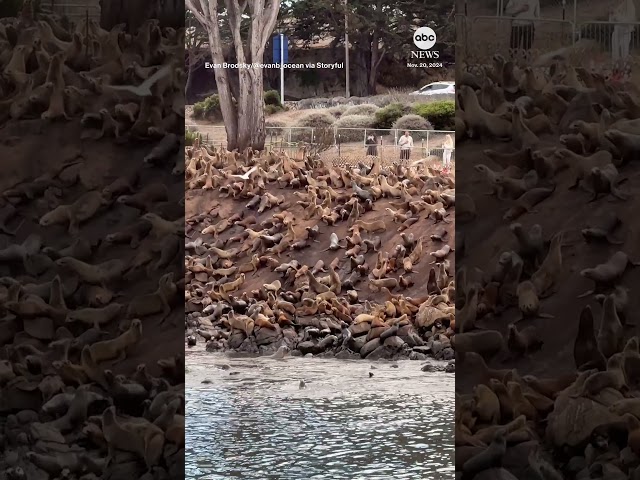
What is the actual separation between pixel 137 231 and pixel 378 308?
201 inches

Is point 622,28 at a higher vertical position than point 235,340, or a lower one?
higher

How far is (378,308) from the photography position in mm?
7598

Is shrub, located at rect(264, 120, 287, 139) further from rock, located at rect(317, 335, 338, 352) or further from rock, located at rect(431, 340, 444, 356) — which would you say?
rock, located at rect(431, 340, 444, 356)

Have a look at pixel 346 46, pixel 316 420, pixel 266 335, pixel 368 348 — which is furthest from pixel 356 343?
pixel 346 46

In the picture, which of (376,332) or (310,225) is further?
(310,225)

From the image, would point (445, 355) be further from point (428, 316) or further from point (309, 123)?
point (309, 123)

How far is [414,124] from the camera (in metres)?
8.73

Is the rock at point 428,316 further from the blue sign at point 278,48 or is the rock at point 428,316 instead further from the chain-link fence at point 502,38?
the chain-link fence at point 502,38

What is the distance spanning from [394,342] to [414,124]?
221 cm

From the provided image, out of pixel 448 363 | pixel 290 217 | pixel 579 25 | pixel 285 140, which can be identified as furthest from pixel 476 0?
pixel 285 140

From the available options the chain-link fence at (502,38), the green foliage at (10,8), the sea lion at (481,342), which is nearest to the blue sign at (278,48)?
the green foliage at (10,8)

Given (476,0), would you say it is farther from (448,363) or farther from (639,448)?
(448,363)

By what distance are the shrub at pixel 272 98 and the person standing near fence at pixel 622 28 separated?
6744 millimetres

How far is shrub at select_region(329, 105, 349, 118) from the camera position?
872 centimetres
